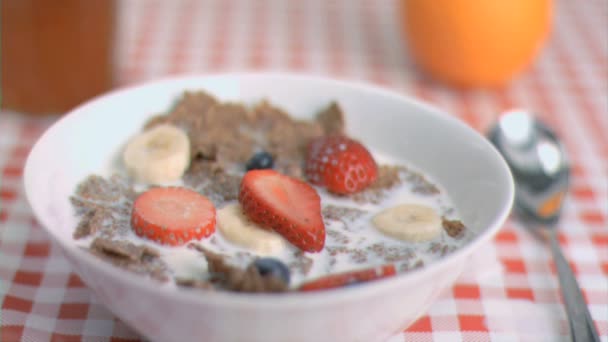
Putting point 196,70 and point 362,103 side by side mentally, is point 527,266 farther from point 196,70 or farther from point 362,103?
point 196,70

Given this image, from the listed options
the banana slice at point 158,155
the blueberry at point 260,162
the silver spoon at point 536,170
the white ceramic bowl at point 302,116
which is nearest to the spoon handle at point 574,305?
the silver spoon at point 536,170

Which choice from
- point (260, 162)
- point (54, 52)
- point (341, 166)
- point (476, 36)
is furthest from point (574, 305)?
point (54, 52)

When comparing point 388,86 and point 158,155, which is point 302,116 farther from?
point 388,86

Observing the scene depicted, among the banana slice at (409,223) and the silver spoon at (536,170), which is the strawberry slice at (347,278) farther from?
the silver spoon at (536,170)

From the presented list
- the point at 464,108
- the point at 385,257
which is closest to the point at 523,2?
the point at 464,108

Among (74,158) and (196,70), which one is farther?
(196,70)

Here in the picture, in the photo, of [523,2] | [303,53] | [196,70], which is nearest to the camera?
[523,2]
